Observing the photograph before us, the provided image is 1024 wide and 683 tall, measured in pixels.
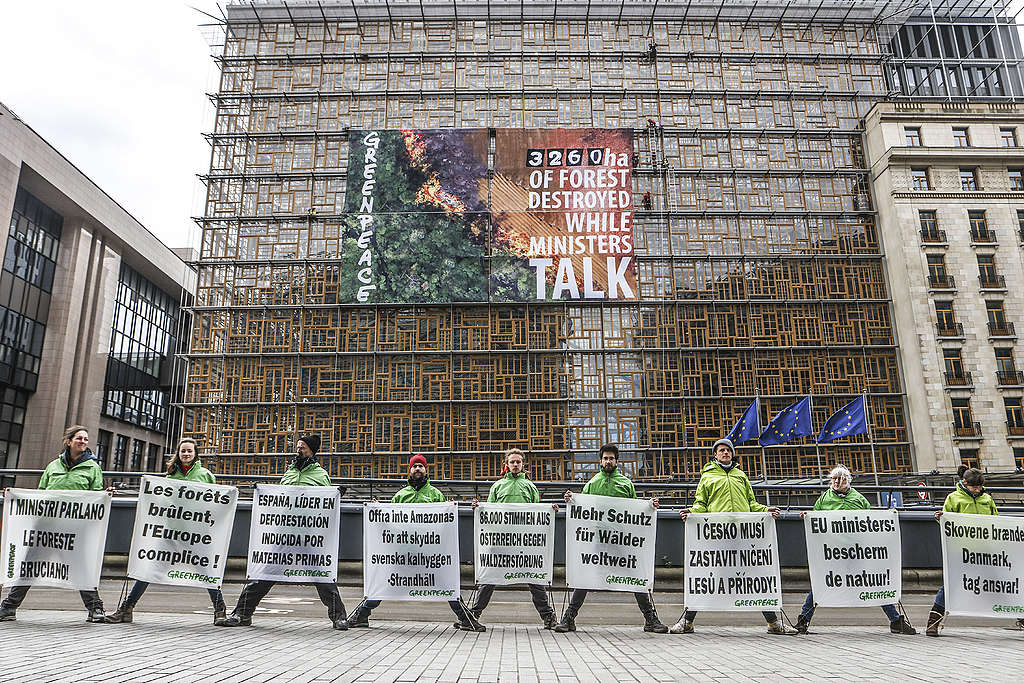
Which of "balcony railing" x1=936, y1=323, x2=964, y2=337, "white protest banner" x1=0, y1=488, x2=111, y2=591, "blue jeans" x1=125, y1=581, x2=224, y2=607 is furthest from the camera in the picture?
"balcony railing" x1=936, y1=323, x2=964, y2=337

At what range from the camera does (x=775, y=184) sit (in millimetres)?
30250

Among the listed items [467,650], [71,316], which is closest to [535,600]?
[467,650]

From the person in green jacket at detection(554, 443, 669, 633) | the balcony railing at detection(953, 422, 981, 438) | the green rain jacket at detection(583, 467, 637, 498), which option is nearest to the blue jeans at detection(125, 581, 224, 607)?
the person in green jacket at detection(554, 443, 669, 633)

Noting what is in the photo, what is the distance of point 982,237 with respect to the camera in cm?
2992

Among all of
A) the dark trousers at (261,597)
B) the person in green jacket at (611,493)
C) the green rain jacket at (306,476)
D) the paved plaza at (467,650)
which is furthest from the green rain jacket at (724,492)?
the green rain jacket at (306,476)

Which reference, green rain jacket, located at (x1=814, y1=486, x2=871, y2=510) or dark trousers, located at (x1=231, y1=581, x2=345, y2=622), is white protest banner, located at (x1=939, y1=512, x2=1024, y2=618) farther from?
dark trousers, located at (x1=231, y1=581, x2=345, y2=622)

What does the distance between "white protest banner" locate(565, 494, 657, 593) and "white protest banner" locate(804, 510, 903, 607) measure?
77.5 inches

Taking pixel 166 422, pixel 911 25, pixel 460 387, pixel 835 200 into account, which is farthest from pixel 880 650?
pixel 166 422

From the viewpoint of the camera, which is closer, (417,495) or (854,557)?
(854,557)

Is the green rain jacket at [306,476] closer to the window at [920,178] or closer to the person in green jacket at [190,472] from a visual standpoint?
the person in green jacket at [190,472]

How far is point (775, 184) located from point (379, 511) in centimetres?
2679

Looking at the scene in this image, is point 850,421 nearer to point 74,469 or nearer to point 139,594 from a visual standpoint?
point 139,594

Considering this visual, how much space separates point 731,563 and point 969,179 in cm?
3049

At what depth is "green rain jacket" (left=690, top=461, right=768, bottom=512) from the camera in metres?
8.42
